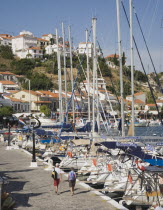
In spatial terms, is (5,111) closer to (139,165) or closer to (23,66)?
(139,165)

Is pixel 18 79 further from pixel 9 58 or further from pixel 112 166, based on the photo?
pixel 112 166

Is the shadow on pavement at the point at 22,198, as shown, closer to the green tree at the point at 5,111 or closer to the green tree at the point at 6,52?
the green tree at the point at 5,111

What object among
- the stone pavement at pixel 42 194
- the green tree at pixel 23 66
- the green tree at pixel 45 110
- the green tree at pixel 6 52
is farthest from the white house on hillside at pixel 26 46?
the stone pavement at pixel 42 194

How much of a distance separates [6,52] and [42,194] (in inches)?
6052

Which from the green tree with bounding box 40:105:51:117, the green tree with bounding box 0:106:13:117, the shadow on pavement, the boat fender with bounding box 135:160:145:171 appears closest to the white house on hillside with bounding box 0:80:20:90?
the green tree with bounding box 40:105:51:117

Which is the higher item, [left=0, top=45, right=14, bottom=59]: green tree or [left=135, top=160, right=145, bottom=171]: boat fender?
[left=0, top=45, right=14, bottom=59]: green tree

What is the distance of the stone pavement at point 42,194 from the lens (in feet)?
49.5

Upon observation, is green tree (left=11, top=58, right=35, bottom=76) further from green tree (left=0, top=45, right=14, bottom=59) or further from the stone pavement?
the stone pavement

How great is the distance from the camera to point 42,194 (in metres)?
17.1

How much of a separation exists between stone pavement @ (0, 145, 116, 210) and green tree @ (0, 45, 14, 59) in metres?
142

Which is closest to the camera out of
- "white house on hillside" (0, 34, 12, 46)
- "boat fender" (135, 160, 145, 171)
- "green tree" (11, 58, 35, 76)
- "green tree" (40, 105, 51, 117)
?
"boat fender" (135, 160, 145, 171)

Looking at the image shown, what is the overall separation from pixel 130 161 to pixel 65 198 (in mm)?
5929

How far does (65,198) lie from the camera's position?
16.4 metres

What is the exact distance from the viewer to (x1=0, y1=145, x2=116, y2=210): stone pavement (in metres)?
15.1
